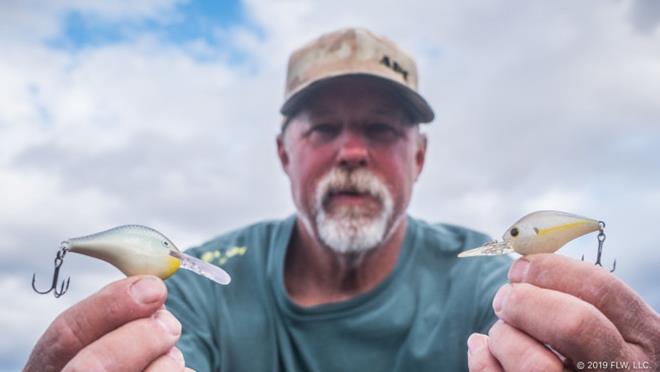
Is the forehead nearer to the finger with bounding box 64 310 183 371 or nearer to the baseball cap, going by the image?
the baseball cap

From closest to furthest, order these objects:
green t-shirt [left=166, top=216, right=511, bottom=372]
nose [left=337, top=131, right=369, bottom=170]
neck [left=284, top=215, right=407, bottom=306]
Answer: green t-shirt [left=166, top=216, right=511, bottom=372], nose [left=337, top=131, right=369, bottom=170], neck [left=284, top=215, right=407, bottom=306]

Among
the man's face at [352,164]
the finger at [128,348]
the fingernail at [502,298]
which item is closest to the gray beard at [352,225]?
the man's face at [352,164]

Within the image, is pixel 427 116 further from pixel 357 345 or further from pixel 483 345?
pixel 483 345

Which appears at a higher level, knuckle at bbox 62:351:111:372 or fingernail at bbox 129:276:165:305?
fingernail at bbox 129:276:165:305

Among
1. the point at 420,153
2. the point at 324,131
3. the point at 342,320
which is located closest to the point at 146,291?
the point at 342,320

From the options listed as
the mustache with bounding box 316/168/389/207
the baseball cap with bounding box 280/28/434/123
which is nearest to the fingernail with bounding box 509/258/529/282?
the mustache with bounding box 316/168/389/207

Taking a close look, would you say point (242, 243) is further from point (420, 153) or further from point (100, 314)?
point (100, 314)
